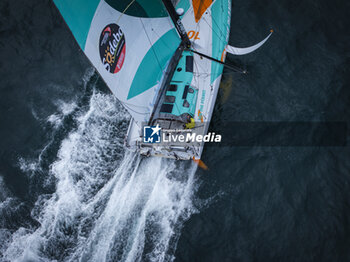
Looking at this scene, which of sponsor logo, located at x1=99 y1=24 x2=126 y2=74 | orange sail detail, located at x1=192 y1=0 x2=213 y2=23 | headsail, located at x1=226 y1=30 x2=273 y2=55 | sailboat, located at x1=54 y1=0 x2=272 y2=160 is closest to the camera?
sailboat, located at x1=54 y1=0 x2=272 y2=160

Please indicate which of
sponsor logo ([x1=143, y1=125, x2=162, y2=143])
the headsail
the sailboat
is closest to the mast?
the sailboat

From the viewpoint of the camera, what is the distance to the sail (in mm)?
8422

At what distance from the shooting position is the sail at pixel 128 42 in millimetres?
8422

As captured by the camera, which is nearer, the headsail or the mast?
the mast

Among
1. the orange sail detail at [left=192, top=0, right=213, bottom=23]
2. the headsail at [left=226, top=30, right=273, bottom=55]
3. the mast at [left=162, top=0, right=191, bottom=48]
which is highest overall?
the orange sail detail at [left=192, top=0, right=213, bottom=23]

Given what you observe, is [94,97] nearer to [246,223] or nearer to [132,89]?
[132,89]

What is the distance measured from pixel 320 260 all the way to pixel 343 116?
7.73 metres

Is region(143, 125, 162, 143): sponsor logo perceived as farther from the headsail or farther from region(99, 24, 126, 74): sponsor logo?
the headsail

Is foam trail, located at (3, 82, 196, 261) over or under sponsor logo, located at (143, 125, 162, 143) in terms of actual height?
under

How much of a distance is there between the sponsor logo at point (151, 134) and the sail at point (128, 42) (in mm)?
602

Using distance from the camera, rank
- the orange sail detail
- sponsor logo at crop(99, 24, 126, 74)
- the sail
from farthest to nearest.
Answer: the orange sail detail, sponsor logo at crop(99, 24, 126, 74), the sail

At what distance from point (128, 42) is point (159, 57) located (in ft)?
8.86

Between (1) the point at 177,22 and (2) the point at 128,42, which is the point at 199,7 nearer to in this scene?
(1) the point at 177,22

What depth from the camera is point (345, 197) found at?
12633 millimetres
